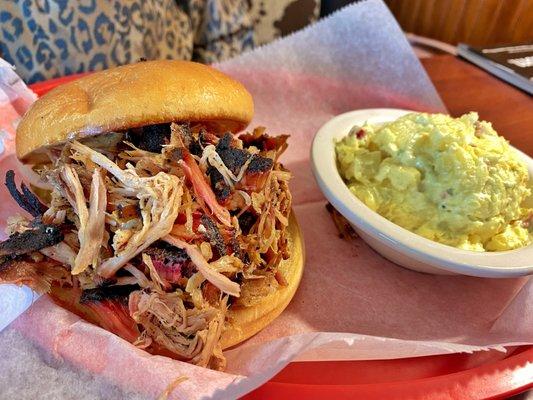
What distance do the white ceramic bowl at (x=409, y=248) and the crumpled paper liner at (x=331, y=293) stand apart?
8 centimetres

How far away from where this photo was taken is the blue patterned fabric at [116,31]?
6.56 feet

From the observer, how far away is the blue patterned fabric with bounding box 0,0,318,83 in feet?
6.56

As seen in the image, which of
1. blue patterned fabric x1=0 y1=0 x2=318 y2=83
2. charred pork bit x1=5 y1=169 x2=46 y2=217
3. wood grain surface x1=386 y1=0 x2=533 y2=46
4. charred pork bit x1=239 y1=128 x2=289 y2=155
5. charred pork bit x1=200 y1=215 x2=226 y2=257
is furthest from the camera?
wood grain surface x1=386 y1=0 x2=533 y2=46

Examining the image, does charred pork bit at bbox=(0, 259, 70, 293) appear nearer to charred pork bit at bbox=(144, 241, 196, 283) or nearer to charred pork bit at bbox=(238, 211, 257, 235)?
charred pork bit at bbox=(144, 241, 196, 283)

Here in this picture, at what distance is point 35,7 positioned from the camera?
197cm

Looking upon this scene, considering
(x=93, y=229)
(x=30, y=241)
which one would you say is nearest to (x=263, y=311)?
(x=93, y=229)

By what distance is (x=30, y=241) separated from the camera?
3.38 feet

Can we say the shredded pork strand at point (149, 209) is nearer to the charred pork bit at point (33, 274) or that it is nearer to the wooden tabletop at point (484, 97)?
the charred pork bit at point (33, 274)

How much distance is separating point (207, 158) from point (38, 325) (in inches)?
18.9

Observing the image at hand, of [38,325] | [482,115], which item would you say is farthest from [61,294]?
[482,115]

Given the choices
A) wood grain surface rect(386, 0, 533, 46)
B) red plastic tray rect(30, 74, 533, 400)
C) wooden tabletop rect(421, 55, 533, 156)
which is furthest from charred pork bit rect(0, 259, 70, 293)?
wood grain surface rect(386, 0, 533, 46)

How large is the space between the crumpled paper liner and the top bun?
27 centimetres

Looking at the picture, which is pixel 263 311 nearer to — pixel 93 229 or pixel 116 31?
pixel 93 229

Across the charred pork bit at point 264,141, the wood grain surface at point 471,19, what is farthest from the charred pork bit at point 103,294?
the wood grain surface at point 471,19
